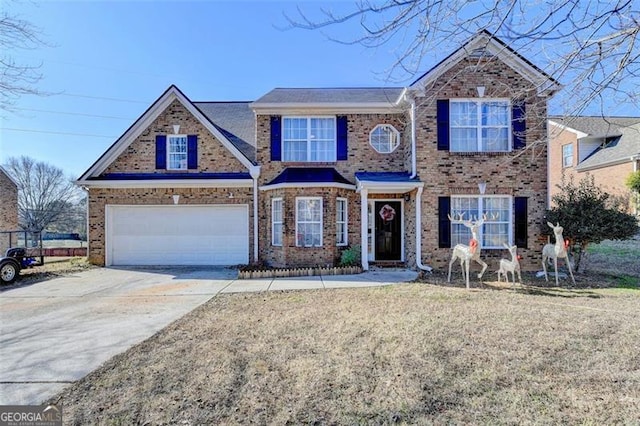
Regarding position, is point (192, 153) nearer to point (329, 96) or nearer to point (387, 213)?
point (329, 96)

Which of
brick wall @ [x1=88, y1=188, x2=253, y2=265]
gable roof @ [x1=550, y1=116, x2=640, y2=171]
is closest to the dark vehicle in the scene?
brick wall @ [x1=88, y1=188, x2=253, y2=265]

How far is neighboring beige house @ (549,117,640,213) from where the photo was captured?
18.8 m

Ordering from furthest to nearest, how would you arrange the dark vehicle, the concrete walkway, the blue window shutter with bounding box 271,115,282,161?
the blue window shutter with bounding box 271,115,282,161 < the dark vehicle < the concrete walkway

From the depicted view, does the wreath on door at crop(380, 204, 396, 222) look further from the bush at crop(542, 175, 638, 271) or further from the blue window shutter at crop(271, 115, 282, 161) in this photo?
the bush at crop(542, 175, 638, 271)

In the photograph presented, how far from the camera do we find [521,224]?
10914 millimetres

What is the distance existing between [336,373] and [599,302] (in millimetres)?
6474

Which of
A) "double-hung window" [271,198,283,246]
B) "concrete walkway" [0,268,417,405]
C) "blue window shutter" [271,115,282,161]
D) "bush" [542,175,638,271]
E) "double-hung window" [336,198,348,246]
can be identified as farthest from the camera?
"blue window shutter" [271,115,282,161]

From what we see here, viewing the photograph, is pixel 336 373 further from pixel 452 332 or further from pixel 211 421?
pixel 452 332

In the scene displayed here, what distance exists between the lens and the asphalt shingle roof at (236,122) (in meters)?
13.7

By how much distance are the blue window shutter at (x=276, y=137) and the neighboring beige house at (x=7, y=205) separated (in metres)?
18.2

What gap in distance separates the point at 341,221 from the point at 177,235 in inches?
250

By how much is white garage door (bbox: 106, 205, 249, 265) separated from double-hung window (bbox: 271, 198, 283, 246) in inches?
46.9

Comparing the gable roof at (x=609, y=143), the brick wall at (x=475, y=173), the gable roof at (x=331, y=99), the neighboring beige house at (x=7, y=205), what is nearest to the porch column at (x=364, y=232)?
the brick wall at (x=475, y=173)

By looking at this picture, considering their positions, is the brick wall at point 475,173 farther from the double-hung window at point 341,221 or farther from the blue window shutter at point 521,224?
the double-hung window at point 341,221
